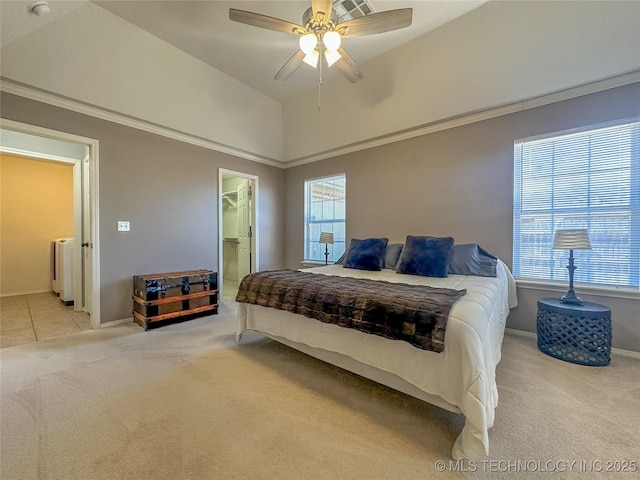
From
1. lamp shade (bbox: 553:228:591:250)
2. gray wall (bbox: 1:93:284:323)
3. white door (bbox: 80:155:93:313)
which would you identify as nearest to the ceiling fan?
gray wall (bbox: 1:93:284:323)

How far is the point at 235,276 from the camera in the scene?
643 centimetres

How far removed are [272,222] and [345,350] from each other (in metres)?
3.72

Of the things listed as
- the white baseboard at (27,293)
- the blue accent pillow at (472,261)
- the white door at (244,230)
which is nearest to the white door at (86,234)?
→ the white baseboard at (27,293)

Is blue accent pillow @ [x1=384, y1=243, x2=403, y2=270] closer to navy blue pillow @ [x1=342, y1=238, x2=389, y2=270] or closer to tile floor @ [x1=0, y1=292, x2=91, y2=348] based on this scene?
navy blue pillow @ [x1=342, y1=238, x2=389, y2=270]

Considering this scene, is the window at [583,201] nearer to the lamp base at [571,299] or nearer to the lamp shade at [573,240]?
the lamp base at [571,299]

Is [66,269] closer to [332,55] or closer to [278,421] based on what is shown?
[278,421]

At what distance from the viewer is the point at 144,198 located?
3.41 m

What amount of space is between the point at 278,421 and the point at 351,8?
3750mm

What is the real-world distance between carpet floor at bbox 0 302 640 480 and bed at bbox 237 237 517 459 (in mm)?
170

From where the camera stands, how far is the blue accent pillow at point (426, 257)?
2.74 meters

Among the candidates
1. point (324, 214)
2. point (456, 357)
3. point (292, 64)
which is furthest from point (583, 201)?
point (324, 214)

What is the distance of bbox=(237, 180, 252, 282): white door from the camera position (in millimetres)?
5012

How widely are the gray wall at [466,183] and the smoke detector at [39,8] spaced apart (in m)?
3.59

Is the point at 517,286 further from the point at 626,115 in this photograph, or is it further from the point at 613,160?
the point at 626,115
